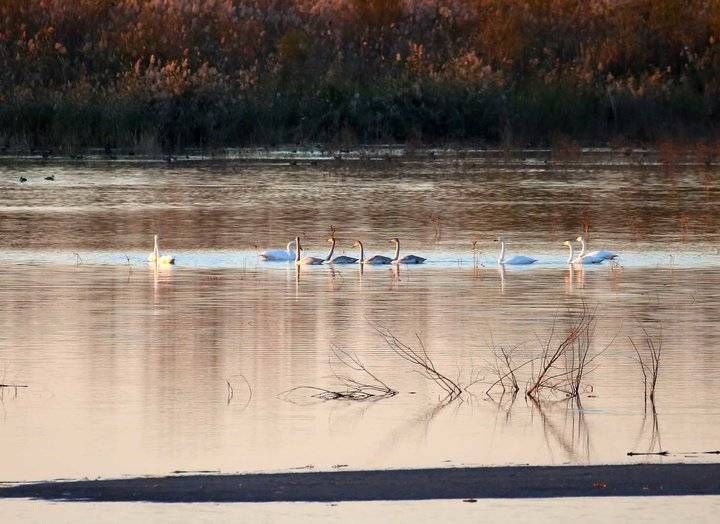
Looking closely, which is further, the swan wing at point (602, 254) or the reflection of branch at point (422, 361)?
the swan wing at point (602, 254)

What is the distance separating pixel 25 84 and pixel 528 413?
35707mm

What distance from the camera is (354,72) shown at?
157 ft

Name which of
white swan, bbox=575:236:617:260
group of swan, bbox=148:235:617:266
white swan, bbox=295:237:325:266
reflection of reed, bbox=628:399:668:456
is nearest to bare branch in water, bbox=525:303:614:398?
reflection of reed, bbox=628:399:668:456

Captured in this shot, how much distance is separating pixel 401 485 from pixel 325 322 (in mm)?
6675

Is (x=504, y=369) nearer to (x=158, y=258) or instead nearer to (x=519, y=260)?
(x=519, y=260)

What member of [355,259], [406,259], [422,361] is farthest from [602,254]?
[422,361]

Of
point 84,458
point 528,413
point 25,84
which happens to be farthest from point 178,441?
point 25,84

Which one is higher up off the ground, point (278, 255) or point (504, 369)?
point (278, 255)

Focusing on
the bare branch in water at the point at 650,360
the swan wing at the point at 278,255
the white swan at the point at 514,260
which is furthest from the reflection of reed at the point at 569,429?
the swan wing at the point at 278,255

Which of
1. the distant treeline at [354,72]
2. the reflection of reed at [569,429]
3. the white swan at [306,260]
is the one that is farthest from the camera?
the distant treeline at [354,72]

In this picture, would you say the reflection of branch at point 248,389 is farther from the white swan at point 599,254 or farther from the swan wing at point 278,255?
the white swan at point 599,254

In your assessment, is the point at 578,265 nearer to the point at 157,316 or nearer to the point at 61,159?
the point at 157,316

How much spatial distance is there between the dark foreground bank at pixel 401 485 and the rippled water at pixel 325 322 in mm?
414

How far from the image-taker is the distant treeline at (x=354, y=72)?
4244 cm
